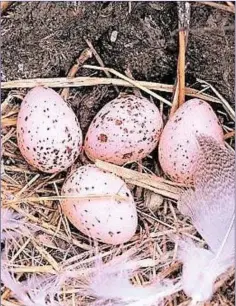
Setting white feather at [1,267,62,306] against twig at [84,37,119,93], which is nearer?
white feather at [1,267,62,306]

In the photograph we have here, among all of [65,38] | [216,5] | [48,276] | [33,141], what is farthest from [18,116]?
[216,5]

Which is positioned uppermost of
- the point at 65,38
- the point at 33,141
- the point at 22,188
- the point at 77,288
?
the point at 65,38

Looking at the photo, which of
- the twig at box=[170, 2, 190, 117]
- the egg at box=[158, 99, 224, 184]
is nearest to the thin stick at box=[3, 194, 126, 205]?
the egg at box=[158, 99, 224, 184]

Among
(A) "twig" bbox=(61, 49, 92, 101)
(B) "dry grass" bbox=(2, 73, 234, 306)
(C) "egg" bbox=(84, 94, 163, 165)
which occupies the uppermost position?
(A) "twig" bbox=(61, 49, 92, 101)

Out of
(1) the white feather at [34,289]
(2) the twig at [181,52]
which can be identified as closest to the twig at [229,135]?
(2) the twig at [181,52]

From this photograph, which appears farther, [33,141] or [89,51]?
[89,51]

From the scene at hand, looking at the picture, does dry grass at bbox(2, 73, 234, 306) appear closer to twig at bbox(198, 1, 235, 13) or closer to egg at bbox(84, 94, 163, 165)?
egg at bbox(84, 94, 163, 165)

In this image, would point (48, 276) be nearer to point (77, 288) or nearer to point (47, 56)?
point (77, 288)

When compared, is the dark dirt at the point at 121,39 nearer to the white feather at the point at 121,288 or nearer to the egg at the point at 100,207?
the egg at the point at 100,207
